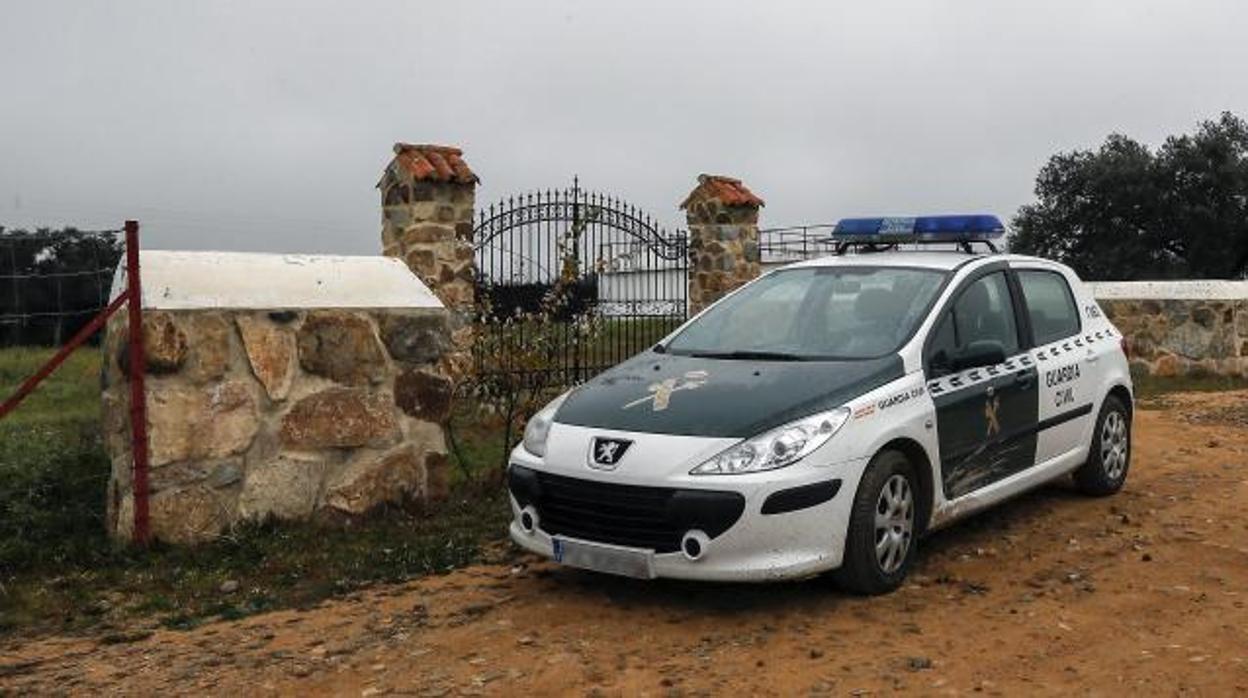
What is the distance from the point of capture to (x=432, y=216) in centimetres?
1159

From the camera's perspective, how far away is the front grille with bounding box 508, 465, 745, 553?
15.2 feet

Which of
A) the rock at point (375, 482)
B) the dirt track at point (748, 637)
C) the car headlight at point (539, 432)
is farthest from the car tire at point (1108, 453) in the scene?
the rock at point (375, 482)

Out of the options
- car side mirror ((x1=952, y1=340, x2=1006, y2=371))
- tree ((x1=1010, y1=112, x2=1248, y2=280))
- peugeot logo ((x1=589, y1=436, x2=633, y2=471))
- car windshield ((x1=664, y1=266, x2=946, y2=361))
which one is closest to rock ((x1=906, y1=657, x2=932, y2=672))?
peugeot logo ((x1=589, y1=436, x2=633, y2=471))

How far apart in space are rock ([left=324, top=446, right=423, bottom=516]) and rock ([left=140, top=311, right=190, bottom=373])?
1123mm

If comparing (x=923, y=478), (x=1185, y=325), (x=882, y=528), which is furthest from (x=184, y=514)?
(x=1185, y=325)

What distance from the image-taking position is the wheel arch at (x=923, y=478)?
17.3 ft

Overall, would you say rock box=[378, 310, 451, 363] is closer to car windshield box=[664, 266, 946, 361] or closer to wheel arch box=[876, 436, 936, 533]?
car windshield box=[664, 266, 946, 361]

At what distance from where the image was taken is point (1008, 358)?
612cm

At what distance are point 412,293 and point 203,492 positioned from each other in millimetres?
1673

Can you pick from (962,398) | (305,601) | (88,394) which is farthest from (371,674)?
(88,394)

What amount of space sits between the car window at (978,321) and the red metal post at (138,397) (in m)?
3.86

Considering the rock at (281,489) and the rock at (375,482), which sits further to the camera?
the rock at (375,482)

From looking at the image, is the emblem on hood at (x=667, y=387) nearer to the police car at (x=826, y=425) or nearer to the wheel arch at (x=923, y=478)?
the police car at (x=826, y=425)

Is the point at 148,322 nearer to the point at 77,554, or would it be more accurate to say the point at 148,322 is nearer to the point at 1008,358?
the point at 77,554
